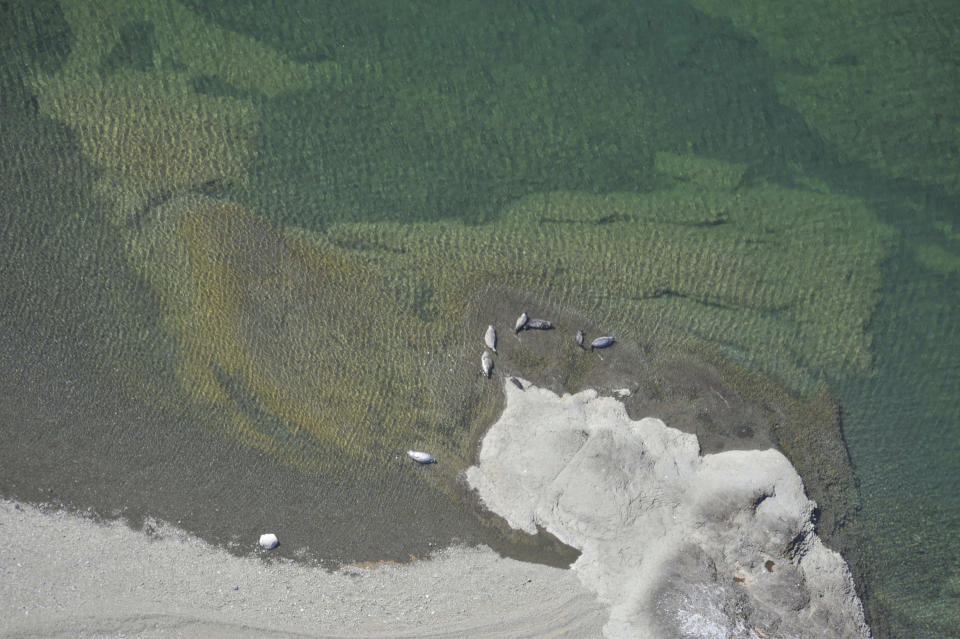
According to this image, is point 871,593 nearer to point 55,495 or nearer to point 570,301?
point 570,301

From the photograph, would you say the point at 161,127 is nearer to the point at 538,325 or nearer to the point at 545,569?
the point at 538,325

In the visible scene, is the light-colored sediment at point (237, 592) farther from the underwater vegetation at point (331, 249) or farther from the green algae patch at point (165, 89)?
the green algae patch at point (165, 89)

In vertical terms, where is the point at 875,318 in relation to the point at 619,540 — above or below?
above

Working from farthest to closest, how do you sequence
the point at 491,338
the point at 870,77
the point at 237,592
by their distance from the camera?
the point at 870,77
the point at 491,338
the point at 237,592

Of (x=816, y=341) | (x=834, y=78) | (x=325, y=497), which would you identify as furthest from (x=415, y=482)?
(x=834, y=78)

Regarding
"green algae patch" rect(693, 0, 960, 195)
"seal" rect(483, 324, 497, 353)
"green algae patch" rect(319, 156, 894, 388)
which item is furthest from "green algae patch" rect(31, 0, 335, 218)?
"green algae patch" rect(693, 0, 960, 195)

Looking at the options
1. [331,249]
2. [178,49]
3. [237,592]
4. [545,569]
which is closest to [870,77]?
[331,249]
